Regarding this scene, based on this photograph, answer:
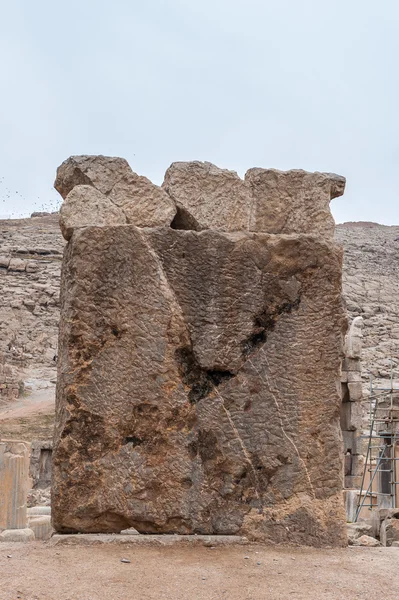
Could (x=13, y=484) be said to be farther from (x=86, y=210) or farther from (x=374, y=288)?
(x=374, y=288)

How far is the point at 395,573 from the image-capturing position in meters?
3.29

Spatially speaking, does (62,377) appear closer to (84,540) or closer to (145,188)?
(84,540)

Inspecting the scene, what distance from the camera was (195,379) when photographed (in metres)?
3.84

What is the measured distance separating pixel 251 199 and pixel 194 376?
39.7 inches

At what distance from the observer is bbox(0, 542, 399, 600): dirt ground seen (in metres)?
2.88

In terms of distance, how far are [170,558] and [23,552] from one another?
67 cm

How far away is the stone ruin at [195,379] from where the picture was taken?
371cm

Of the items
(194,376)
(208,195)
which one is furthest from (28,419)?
(194,376)

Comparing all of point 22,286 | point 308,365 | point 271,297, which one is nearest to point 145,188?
point 271,297

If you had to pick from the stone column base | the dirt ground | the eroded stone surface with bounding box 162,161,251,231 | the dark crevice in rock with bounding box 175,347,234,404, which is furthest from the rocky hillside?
the dirt ground

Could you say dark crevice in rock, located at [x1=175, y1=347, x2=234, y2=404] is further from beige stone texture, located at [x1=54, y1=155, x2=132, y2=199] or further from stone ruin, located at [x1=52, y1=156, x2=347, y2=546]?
beige stone texture, located at [x1=54, y1=155, x2=132, y2=199]

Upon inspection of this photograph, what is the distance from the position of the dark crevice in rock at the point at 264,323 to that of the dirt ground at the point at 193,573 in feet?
3.10

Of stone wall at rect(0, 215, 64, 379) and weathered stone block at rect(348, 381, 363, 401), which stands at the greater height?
stone wall at rect(0, 215, 64, 379)

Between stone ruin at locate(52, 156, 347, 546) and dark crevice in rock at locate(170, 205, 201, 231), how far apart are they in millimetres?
92
